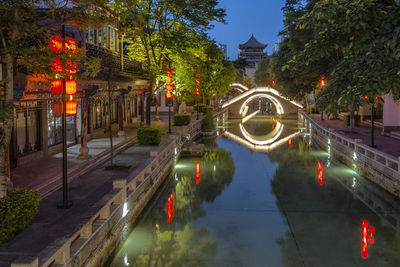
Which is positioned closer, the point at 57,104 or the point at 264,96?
the point at 57,104

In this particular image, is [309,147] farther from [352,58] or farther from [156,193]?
[352,58]

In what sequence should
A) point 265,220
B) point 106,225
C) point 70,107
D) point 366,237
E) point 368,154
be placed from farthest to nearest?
point 368,154
point 265,220
point 70,107
point 366,237
point 106,225

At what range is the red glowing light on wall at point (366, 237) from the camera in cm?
999

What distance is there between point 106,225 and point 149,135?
13172mm

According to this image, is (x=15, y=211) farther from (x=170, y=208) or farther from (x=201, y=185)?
(x=201, y=185)

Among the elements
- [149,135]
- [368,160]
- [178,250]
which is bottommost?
[178,250]

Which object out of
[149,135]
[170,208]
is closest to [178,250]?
[170,208]

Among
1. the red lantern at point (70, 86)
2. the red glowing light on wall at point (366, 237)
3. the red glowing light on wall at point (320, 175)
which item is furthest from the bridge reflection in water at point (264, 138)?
the red lantern at point (70, 86)

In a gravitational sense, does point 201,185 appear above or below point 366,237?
above

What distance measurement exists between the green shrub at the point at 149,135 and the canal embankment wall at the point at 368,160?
10.6 metres

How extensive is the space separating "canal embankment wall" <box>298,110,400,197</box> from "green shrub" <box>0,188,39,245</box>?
12.1 metres

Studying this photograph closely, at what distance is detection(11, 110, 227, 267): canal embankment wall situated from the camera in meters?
6.69

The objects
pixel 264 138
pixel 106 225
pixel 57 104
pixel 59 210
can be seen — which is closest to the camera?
pixel 106 225

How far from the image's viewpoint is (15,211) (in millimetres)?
7699
